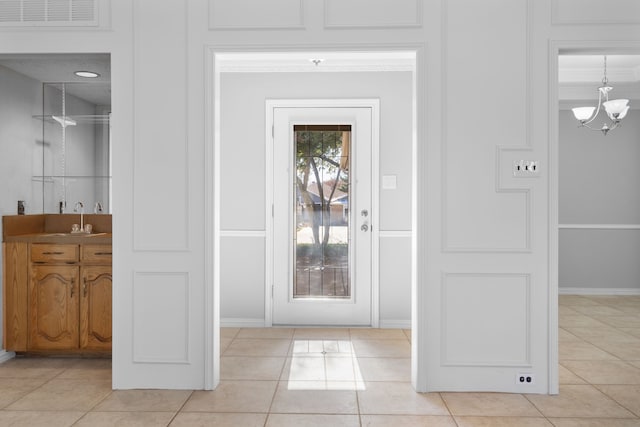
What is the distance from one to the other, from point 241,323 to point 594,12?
384cm

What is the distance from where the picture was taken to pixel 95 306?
11.6 feet

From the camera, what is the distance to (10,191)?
3629 millimetres

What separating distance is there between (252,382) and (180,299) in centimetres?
74

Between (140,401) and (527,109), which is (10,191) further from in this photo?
(527,109)

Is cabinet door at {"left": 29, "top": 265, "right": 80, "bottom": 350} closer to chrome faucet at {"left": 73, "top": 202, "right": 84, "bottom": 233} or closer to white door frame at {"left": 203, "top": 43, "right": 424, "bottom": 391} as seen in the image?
chrome faucet at {"left": 73, "top": 202, "right": 84, "bottom": 233}

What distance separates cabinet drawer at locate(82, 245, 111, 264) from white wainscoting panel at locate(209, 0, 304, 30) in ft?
5.88

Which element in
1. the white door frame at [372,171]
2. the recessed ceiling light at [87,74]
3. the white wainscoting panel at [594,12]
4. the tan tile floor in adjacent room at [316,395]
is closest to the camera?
the tan tile floor in adjacent room at [316,395]

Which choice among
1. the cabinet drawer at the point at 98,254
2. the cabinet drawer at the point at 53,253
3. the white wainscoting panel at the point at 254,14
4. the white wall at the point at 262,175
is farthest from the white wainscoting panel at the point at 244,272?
the white wainscoting panel at the point at 254,14

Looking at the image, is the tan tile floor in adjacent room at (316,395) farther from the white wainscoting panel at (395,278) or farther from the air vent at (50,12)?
the air vent at (50,12)

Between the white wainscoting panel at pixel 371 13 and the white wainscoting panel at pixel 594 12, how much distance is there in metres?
0.89

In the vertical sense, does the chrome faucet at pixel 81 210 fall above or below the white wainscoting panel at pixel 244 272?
above

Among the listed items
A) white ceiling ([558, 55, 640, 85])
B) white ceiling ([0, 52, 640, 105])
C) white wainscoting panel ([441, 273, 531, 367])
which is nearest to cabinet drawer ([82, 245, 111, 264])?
white ceiling ([0, 52, 640, 105])

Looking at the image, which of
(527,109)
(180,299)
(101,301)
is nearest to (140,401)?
(180,299)

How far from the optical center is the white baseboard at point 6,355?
3566mm
